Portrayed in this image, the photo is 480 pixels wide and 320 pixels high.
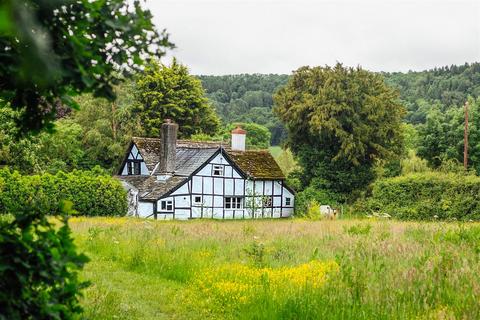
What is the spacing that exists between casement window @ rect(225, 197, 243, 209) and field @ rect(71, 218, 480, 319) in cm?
3190

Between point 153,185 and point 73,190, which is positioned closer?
point 73,190

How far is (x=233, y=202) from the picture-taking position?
153 feet

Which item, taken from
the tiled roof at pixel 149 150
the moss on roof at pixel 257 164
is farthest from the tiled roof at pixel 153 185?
the moss on roof at pixel 257 164

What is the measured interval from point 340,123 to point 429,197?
13057mm

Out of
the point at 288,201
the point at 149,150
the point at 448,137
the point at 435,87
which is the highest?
the point at 435,87

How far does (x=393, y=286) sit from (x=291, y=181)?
1777 inches

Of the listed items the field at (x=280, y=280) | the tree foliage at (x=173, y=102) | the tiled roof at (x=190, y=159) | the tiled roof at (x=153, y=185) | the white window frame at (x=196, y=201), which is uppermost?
the tree foliage at (x=173, y=102)

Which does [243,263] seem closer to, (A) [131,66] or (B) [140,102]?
(A) [131,66]

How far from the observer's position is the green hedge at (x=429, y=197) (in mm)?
35531

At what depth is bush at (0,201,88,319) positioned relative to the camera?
3.12m

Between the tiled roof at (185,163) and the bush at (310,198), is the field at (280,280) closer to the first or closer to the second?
the tiled roof at (185,163)

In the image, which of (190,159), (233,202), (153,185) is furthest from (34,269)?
(233,202)

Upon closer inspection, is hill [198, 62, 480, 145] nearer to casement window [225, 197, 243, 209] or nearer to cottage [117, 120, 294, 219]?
cottage [117, 120, 294, 219]

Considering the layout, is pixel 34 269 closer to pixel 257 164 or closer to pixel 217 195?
pixel 217 195
